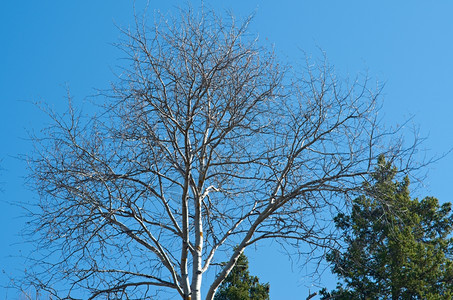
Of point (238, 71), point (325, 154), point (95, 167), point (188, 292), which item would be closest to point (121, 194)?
point (95, 167)

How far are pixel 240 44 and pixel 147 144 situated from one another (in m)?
1.69

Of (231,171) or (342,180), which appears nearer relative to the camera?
(342,180)

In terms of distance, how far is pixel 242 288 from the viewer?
62.8 feet

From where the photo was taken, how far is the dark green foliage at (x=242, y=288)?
19.0 meters

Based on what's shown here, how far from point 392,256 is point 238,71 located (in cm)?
1193

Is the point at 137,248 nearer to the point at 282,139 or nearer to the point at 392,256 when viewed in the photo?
the point at 282,139

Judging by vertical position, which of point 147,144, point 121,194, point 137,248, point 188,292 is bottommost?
point 188,292

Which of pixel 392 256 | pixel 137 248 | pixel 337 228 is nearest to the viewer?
pixel 337 228

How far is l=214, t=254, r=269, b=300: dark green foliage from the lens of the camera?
62.3ft

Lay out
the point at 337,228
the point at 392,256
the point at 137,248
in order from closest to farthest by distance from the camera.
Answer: the point at 337,228 < the point at 137,248 < the point at 392,256

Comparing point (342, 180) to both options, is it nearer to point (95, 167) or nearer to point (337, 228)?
point (337, 228)

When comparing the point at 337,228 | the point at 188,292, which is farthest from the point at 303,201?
the point at 188,292

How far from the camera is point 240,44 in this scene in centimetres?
743

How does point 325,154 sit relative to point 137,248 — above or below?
above
